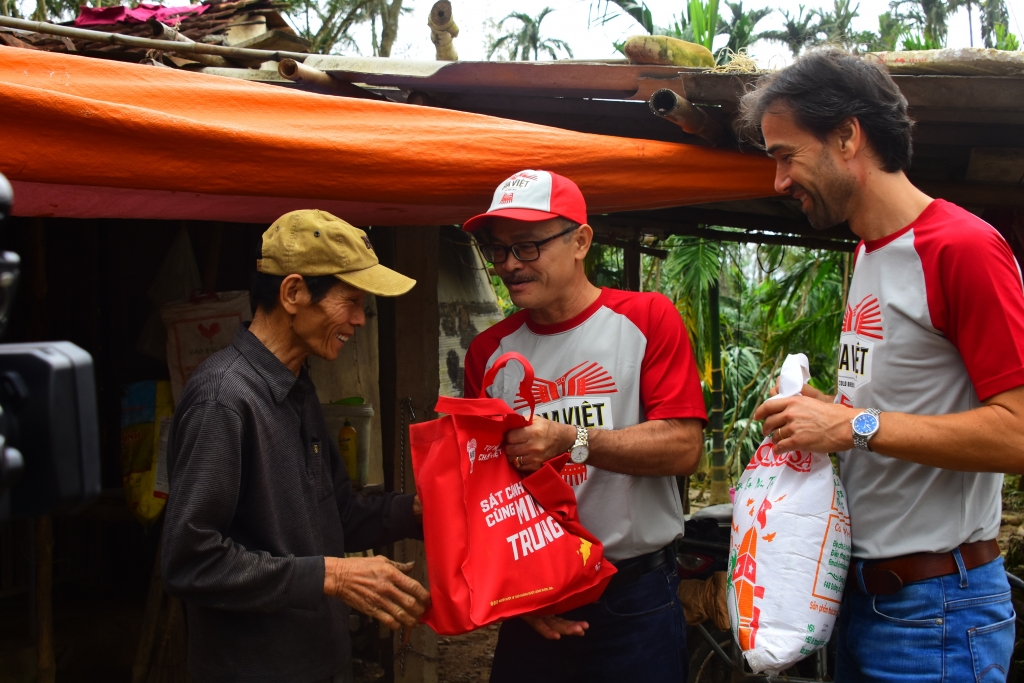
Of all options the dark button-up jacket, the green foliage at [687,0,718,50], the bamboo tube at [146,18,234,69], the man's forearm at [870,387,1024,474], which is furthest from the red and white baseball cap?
the green foliage at [687,0,718,50]

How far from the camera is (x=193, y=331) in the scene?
3381 mm

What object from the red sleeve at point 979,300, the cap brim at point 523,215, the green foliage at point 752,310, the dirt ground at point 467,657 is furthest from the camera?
the green foliage at point 752,310

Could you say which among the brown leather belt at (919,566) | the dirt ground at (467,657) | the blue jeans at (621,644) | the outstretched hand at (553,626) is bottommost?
the dirt ground at (467,657)

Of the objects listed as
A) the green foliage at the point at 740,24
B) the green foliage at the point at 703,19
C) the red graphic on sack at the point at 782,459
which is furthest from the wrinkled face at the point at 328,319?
the green foliage at the point at 740,24

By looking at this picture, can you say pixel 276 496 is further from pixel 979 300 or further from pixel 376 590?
pixel 979 300

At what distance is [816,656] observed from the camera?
151 inches

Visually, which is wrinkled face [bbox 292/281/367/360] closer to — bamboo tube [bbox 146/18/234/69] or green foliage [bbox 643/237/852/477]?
bamboo tube [bbox 146/18/234/69]

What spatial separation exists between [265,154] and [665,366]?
3.89 ft

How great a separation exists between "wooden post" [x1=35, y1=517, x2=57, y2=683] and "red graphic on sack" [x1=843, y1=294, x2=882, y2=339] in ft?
10.2

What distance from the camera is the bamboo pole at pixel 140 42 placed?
9.12 ft

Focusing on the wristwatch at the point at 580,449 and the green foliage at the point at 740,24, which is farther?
the green foliage at the point at 740,24

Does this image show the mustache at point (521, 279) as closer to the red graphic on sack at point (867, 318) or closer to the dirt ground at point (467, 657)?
the red graphic on sack at point (867, 318)

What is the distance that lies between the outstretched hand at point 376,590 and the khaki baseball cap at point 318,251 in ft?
2.22

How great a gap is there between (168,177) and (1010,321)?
73.2 inches
